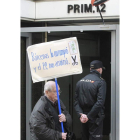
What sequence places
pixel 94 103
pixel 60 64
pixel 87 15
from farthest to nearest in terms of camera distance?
1. pixel 87 15
2. pixel 94 103
3. pixel 60 64

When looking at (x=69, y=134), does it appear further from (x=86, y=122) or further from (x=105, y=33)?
(x=105, y=33)

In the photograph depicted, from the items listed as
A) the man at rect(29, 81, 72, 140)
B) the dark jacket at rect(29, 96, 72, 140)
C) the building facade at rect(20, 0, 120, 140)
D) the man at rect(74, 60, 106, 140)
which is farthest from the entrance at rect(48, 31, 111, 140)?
the dark jacket at rect(29, 96, 72, 140)

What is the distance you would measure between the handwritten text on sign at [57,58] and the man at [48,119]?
23 centimetres

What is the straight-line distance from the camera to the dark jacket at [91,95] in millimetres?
6254

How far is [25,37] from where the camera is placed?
8172mm

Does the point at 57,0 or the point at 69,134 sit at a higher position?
the point at 57,0

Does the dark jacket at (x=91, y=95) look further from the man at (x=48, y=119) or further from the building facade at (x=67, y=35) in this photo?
the building facade at (x=67, y=35)

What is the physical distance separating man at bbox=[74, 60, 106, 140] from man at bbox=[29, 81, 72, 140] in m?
0.95

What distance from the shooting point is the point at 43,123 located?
5.09 meters

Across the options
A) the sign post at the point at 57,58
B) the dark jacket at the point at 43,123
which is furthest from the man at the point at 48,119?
the sign post at the point at 57,58

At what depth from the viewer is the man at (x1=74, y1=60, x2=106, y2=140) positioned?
6293 millimetres

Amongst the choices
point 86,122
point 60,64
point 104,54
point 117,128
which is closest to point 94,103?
point 86,122

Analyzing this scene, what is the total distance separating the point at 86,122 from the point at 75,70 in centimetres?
152

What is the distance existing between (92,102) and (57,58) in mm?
1400
